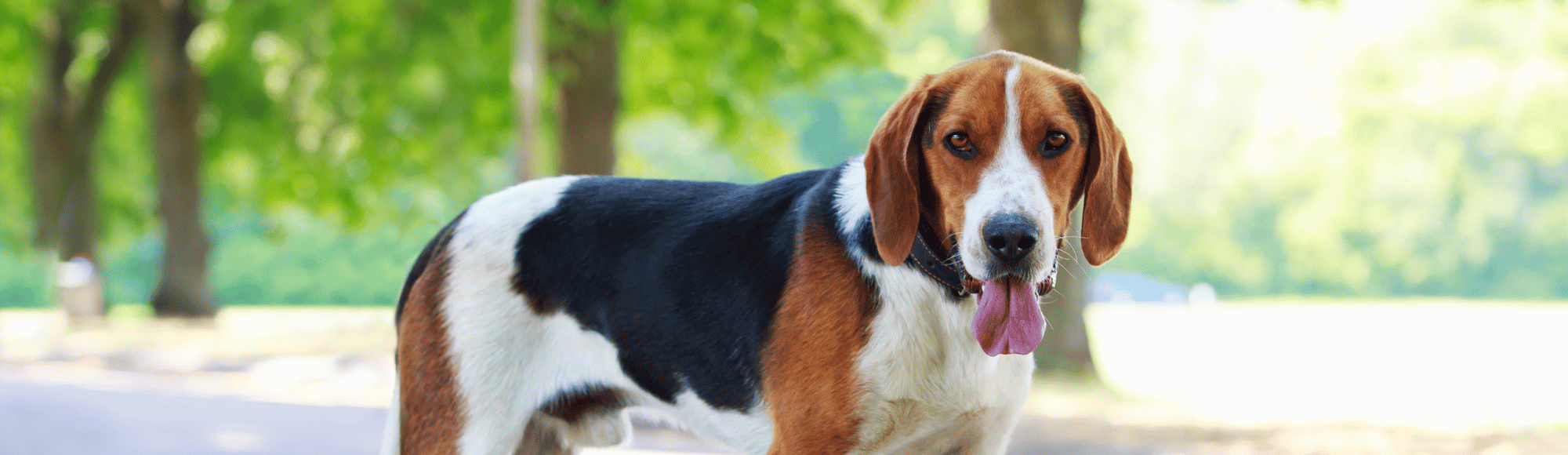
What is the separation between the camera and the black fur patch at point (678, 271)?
10.5 feet

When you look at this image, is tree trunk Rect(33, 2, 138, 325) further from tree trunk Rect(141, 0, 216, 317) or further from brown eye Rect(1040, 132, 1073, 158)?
brown eye Rect(1040, 132, 1073, 158)

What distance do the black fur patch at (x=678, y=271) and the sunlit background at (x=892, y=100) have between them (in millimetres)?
5462

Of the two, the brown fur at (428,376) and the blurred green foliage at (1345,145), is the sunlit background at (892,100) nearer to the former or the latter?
the blurred green foliage at (1345,145)

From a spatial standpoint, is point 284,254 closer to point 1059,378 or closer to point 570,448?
point 1059,378

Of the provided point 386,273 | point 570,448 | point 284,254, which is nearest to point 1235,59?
point 386,273

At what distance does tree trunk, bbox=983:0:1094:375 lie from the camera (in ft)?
35.6

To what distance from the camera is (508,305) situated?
3.43 m

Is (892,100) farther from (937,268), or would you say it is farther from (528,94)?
(937,268)

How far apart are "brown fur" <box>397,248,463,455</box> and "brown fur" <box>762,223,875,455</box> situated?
2.88ft

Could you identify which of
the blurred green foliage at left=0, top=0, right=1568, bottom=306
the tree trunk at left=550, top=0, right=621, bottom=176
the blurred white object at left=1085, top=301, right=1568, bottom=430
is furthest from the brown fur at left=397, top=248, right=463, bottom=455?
the tree trunk at left=550, top=0, right=621, bottom=176

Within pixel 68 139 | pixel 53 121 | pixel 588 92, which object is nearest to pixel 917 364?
pixel 588 92

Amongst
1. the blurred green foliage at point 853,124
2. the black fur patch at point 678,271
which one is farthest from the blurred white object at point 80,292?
the black fur patch at point 678,271

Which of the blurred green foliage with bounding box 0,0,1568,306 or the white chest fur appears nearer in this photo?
the white chest fur

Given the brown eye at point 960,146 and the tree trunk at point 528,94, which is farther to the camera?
the tree trunk at point 528,94
